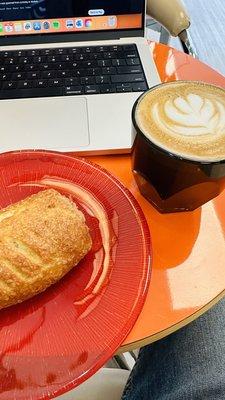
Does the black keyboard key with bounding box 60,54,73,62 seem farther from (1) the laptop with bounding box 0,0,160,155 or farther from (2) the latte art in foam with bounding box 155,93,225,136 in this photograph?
(2) the latte art in foam with bounding box 155,93,225,136

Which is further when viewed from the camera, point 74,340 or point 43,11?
point 43,11

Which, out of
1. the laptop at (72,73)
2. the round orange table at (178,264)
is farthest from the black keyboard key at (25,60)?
the round orange table at (178,264)

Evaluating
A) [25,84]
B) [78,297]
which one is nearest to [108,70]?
[25,84]

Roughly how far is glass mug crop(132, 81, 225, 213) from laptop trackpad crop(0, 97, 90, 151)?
0.35 feet

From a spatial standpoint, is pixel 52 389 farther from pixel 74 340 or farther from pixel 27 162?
pixel 27 162

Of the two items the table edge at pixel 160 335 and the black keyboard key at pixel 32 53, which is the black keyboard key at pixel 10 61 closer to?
the black keyboard key at pixel 32 53

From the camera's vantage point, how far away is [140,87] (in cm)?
61

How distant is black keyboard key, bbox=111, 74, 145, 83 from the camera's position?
62 cm

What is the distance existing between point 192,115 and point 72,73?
24 cm

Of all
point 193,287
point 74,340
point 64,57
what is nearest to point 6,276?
point 74,340

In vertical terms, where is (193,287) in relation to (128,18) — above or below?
below

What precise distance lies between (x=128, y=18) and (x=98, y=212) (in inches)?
13.7

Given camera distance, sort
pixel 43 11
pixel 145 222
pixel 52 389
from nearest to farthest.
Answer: pixel 52 389
pixel 145 222
pixel 43 11

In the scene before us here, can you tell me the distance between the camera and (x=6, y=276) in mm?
363
